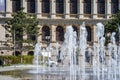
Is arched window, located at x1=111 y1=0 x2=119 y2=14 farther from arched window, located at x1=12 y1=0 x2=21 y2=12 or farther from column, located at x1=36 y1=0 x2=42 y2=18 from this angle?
arched window, located at x1=12 y1=0 x2=21 y2=12

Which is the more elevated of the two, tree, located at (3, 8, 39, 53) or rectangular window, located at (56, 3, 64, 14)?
rectangular window, located at (56, 3, 64, 14)

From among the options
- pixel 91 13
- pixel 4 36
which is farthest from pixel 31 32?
pixel 91 13

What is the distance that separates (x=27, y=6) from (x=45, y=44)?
8162mm

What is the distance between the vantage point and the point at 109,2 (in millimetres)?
103875

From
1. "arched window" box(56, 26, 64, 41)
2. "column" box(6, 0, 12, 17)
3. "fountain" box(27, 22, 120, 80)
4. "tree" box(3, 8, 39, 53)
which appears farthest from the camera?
"arched window" box(56, 26, 64, 41)

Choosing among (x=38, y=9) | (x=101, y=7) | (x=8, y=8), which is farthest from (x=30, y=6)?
(x=101, y=7)

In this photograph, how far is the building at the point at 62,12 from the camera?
335ft

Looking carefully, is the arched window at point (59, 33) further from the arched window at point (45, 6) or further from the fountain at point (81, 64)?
the fountain at point (81, 64)

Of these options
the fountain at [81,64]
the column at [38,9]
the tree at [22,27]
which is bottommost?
the fountain at [81,64]

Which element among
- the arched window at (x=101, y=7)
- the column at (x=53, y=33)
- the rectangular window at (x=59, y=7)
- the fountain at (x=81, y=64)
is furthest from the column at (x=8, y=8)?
the arched window at (x=101, y=7)

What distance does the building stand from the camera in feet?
335

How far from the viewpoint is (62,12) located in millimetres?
103375

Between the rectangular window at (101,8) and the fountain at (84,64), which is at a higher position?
the rectangular window at (101,8)

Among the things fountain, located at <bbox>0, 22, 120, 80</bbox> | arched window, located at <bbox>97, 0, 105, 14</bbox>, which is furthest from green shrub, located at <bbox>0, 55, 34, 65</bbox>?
arched window, located at <bbox>97, 0, 105, 14</bbox>
